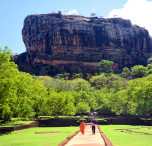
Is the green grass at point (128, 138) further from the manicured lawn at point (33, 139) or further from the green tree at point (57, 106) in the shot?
the green tree at point (57, 106)

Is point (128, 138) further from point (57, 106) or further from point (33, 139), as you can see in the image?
point (57, 106)

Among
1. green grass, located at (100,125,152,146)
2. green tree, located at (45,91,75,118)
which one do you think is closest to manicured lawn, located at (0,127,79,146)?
green grass, located at (100,125,152,146)

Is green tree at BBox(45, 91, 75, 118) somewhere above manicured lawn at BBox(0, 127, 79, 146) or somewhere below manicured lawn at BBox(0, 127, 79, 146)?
above

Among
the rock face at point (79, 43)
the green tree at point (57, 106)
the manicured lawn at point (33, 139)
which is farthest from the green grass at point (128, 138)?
the rock face at point (79, 43)

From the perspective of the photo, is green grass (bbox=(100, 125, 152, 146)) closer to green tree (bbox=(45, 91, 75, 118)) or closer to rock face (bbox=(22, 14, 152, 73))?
green tree (bbox=(45, 91, 75, 118))

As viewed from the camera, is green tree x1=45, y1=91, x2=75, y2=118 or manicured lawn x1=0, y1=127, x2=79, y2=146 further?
green tree x1=45, y1=91, x2=75, y2=118

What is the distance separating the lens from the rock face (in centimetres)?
9056

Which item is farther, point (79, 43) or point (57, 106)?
point (79, 43)

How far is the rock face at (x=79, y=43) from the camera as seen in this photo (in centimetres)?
9056

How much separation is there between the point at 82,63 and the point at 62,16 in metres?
28.4

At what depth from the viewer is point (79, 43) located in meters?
93.6

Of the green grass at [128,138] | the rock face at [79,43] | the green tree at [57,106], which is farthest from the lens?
the rock face at [79,43]

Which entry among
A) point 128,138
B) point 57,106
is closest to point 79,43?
point 57,106

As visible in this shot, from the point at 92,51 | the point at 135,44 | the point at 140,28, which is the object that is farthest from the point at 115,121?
the point at 140,28
